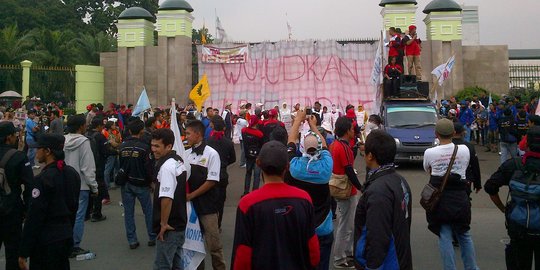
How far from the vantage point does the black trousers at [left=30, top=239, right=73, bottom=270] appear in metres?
4.63

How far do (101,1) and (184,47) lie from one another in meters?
31.9

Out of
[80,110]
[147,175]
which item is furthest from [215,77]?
[147,175]

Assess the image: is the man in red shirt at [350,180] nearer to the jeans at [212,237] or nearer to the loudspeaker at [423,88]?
the jeans at [212,237]

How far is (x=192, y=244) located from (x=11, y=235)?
181 centimetres

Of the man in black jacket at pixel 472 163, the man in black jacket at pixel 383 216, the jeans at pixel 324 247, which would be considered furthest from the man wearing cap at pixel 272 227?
the man in black jacket at pixel 472 163

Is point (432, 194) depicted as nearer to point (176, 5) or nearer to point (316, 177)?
point (316, 177)

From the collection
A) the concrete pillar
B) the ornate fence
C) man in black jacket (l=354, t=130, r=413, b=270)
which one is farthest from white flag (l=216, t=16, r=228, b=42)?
man in black jacket (l=354, t=130, r=413, b=270)

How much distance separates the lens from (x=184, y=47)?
2602 centimetres

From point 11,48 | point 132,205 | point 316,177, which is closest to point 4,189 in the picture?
point 132,205

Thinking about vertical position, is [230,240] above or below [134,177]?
below

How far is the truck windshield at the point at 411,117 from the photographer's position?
48.7ft

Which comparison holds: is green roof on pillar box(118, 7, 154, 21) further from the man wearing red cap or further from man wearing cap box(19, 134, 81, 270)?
man wearing cap box(19, 134, 81, 270)

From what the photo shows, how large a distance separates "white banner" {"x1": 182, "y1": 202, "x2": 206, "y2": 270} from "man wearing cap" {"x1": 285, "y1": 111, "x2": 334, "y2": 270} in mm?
1289

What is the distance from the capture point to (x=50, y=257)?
4.62 m
